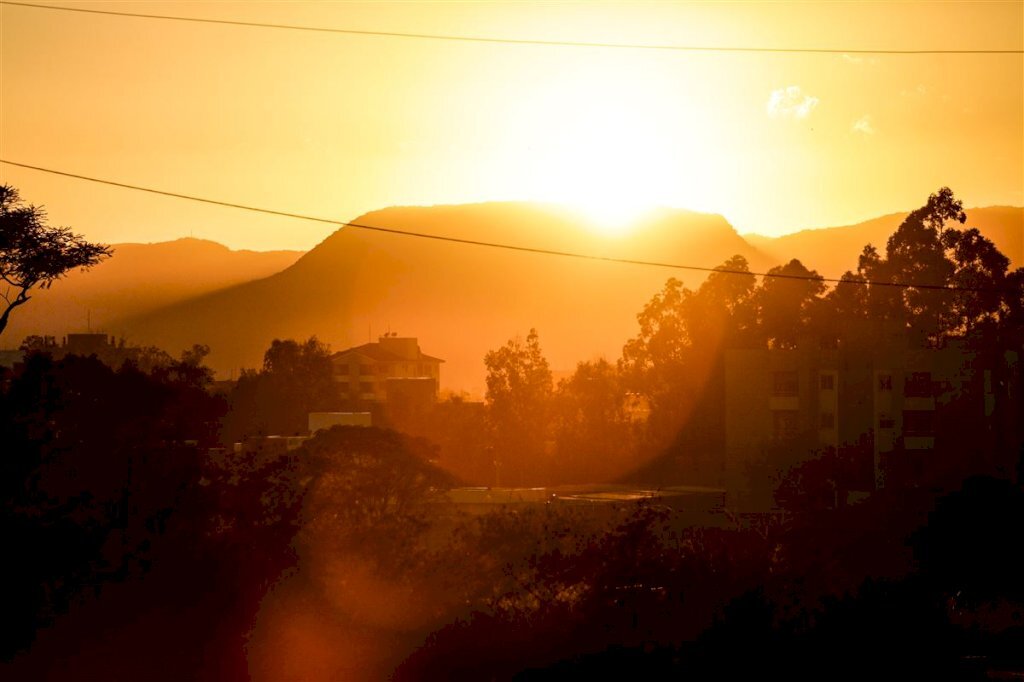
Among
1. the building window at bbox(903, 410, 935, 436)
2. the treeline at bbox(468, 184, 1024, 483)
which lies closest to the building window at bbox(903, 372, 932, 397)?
the building window at bbox(903, 410, 935, 436)

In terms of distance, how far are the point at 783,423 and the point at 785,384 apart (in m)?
2.40

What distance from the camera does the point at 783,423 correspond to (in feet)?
259

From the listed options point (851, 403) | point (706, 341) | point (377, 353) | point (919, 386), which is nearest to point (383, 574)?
point (919, 386)

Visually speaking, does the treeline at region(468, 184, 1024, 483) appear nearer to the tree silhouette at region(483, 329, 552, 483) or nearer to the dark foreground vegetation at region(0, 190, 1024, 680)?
the tree silhouette at region(483, 329, 552, 483)

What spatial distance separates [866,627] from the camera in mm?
22531

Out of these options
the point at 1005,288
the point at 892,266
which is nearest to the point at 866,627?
the point at 1005,288

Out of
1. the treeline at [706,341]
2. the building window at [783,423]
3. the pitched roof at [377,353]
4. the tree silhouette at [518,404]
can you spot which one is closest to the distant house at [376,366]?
the pitched roof at [377,353]

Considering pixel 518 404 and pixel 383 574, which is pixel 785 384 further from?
pixel 383 574

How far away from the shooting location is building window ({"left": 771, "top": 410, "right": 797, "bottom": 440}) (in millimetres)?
78250

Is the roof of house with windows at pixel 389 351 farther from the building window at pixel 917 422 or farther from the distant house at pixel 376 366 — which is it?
the building window at pixel 917 422

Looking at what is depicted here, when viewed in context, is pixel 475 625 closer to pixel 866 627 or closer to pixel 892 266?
pixel 866 627

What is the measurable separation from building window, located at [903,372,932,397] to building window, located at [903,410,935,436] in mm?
974

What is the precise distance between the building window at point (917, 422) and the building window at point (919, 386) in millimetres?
974

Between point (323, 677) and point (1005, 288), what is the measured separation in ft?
211
